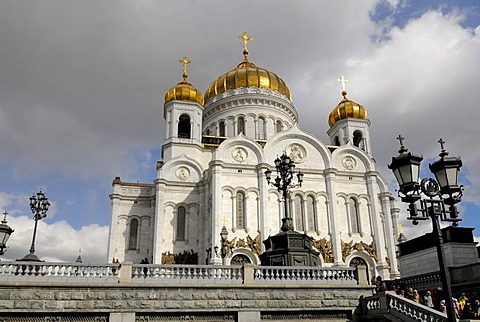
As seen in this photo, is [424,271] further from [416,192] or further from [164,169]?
[164,169]

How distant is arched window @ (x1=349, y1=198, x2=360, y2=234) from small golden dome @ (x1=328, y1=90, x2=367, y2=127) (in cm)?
1121

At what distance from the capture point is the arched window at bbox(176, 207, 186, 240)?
33.1m

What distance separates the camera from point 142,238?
34312 millimetres

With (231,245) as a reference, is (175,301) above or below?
below

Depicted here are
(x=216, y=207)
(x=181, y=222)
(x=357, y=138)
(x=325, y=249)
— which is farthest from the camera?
(x=357, y=138)

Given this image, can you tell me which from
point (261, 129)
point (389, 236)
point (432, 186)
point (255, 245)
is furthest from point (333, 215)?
point (432, 186)

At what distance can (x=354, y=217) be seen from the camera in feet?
113

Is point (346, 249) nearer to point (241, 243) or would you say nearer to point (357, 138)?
point (241, 243)

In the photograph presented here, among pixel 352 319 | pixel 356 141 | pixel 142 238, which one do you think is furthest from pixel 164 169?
pixel 352 319

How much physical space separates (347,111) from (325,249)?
16.9m

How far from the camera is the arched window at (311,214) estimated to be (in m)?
33.1

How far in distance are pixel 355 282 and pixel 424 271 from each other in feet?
17.2

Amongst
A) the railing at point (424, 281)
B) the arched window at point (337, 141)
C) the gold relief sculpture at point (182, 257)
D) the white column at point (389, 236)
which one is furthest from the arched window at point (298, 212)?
the railing at point (424, 281)

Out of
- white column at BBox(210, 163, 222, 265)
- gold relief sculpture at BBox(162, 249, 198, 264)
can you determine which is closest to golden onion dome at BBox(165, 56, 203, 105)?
white column at BBox(210, 163, 222, 265)
